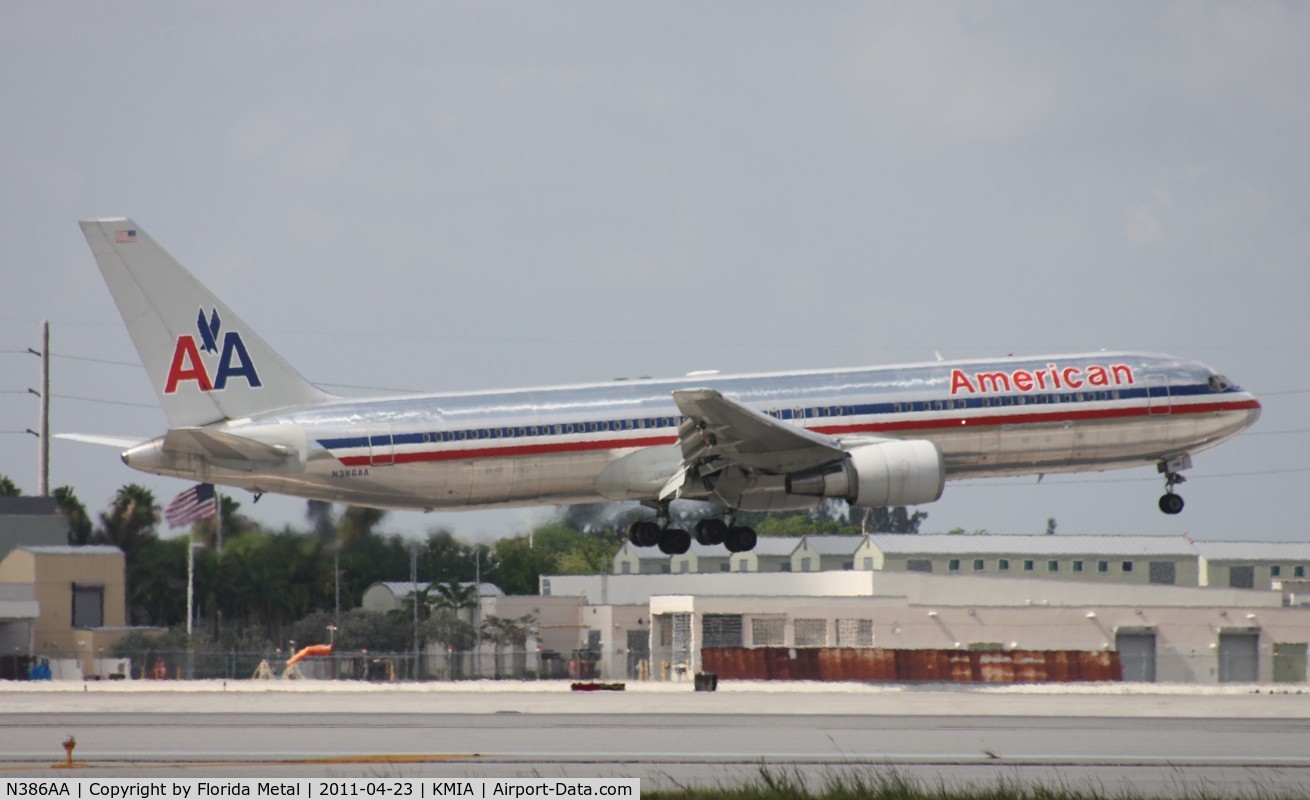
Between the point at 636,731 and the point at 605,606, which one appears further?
the point at 605,606

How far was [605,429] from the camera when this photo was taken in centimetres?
4894

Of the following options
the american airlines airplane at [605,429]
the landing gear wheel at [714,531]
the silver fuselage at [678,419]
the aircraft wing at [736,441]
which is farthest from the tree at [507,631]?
the aircraft wing at [736,441]

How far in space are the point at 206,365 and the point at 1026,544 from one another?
62.1m

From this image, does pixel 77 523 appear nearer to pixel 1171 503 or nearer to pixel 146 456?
pixel 146 456

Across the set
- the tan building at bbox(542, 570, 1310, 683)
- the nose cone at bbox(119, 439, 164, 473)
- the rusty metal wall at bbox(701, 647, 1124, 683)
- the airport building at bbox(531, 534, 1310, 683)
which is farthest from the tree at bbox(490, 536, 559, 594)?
the nose cone at bbox(119, 439, 164, 473)

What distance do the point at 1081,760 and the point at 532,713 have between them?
54.6ft

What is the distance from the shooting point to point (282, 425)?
156 feet

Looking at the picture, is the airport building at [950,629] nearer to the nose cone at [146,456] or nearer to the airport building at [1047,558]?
the airport building at [1047,558]

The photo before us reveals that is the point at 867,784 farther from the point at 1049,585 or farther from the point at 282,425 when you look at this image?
the point at 1049,585

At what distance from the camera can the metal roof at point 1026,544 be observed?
9844 centimetres

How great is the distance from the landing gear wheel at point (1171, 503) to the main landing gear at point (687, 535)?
13476 millimetres

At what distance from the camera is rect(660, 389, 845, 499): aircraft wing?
46250 millimetres

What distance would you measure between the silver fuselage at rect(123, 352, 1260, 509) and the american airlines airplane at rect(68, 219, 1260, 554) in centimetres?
5

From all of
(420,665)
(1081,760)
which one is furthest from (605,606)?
(1081,760)
